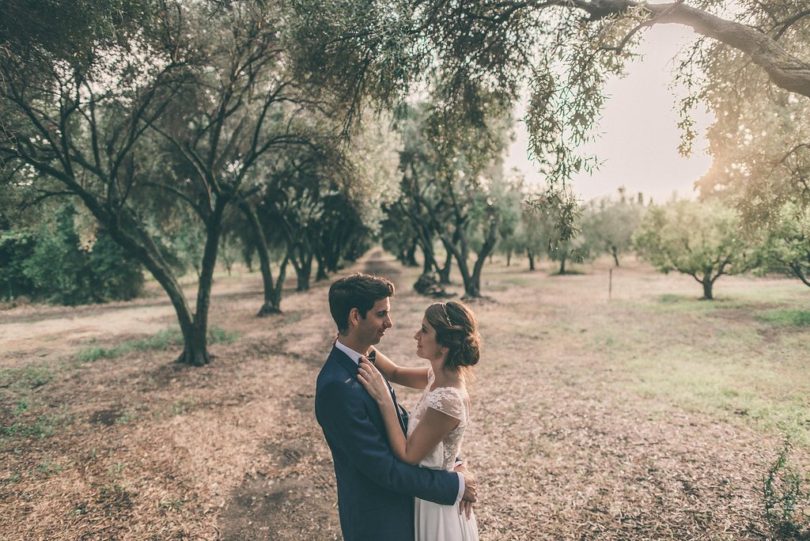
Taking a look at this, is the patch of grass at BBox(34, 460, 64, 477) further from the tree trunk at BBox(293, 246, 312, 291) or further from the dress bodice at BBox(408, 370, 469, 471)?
the tree trunk at BBox(293, 246, 312, 291)

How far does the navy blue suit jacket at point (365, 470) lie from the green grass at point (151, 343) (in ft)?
47.5

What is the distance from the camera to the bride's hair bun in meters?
3.16

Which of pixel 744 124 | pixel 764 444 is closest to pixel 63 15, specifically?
pixel 744 124

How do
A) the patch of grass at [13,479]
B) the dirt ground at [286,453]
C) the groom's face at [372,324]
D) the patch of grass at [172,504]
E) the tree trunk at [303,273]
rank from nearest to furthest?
the groom's face at [372,324] < the dirt ground at [286,453] < the patch of grass at [172,504] < the patch of grass at [13,479] < the tree trunk at [303,273]

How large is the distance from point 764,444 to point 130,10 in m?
13.4

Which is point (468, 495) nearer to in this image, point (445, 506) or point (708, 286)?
point (445, 506)

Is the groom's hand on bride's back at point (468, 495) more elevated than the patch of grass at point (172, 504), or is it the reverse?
the groom's hand on bride's back at point (468, 495)

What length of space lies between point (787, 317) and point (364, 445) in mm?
20080

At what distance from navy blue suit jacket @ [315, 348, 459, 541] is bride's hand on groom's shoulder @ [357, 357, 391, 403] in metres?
0.05

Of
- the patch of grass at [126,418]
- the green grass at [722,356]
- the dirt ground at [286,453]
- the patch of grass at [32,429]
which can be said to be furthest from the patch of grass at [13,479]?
the green grass at [722,356]

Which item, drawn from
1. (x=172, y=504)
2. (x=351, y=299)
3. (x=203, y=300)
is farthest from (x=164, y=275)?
(x=351, y=299)

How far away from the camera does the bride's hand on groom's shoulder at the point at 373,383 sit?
8.84 feet

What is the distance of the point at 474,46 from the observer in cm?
712

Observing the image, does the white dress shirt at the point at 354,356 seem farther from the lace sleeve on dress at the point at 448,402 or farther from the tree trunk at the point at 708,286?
the tree trunk at the point at 708,286
